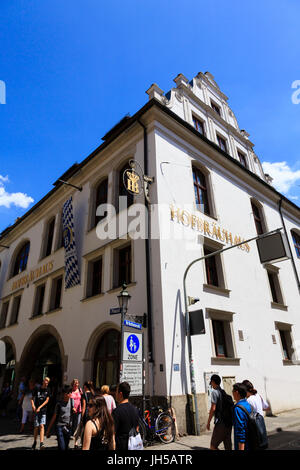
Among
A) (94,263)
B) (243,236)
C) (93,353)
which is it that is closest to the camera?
(93,353)

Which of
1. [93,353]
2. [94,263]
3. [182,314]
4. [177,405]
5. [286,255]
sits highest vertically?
[94,263]

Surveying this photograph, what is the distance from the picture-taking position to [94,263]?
14359 millimetres

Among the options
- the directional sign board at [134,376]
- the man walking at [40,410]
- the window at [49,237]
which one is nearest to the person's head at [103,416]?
the directional sign board at [134,376]

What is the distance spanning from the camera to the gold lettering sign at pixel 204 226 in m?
12.4

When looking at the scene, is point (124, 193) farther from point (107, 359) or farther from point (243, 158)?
point (243, 158)

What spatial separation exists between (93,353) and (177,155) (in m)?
9.74

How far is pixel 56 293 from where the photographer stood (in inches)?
648

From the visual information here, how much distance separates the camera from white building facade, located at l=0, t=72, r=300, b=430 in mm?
10523

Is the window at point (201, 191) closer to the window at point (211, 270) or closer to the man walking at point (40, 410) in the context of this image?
the window at point (211, 270)

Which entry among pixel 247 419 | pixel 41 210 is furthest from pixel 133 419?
pixel 41 210

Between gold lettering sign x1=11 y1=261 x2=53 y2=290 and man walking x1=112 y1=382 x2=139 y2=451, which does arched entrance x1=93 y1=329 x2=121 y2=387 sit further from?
man walking x1=112 y1=382 x2=139 y2=451

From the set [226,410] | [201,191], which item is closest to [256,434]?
[226,410]

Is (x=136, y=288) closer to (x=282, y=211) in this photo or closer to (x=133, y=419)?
(x=133, y=419)

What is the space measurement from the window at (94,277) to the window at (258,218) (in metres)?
10.4
